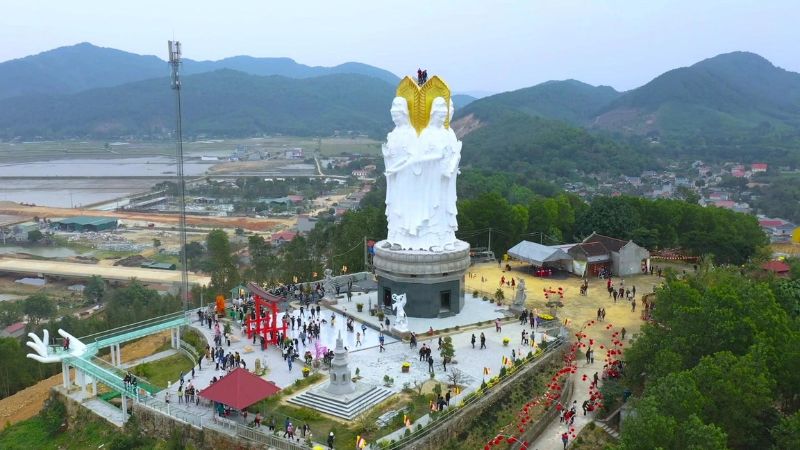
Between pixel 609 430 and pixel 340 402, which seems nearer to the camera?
pixel 340 402

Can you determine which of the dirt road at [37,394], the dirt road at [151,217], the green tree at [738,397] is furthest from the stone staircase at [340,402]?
the dirt road at [151,217]

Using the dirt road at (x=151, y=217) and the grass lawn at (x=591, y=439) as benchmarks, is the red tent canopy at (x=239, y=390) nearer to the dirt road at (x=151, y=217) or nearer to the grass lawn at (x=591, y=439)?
the grass lawn at (x=591, y=439)

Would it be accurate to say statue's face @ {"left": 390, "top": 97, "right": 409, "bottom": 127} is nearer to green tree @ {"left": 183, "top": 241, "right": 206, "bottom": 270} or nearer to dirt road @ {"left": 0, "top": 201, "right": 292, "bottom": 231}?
green tree @ {"left": 183, "top": 241, "right": 206, "bottom": 270}

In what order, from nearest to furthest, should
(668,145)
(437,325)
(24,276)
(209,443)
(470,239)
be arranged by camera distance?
(209,443)
(437,325)
(470,239)
(24,276)
(668,145)

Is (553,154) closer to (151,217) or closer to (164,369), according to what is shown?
(151,217)

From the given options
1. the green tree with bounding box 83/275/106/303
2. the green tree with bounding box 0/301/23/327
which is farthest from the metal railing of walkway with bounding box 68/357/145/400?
the green tree with bounding box 83/275/106/303

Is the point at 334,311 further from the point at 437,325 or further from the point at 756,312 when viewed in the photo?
the point at 756,312

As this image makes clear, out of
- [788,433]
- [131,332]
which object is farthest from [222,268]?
[788,433]

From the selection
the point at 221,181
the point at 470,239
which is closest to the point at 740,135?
the point at 221,181
